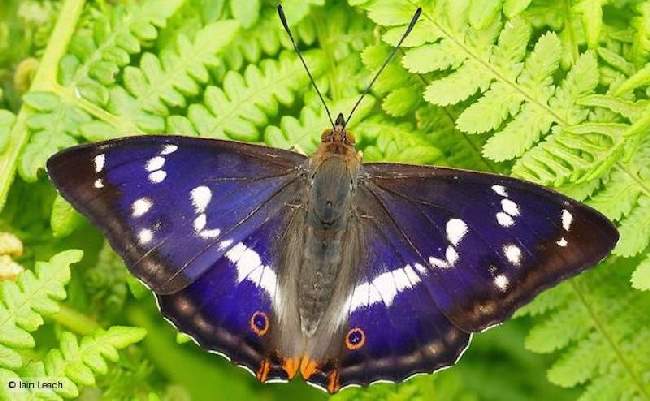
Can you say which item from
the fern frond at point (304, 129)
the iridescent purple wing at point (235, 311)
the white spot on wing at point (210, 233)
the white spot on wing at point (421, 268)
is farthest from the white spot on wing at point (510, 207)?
the white spot on wing at point (210, 233)

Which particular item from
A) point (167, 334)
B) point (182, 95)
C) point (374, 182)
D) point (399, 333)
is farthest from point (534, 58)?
point (167, 334)

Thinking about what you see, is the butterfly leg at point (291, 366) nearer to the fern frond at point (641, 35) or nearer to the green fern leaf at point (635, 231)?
the green fern leaf at point (635, 231)

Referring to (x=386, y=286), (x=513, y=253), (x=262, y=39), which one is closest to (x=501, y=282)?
(x=513, y=253)

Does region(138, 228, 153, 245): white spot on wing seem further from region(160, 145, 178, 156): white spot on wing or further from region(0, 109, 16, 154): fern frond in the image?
region(0, 109, 16, 154): fern frond

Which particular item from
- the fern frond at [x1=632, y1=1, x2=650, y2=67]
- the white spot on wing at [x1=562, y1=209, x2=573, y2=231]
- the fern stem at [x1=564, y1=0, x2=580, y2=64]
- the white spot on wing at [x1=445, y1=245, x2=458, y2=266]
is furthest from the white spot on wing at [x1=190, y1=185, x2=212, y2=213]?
the fern frond at [x1=632, y1=1, x2=650, y2=67]

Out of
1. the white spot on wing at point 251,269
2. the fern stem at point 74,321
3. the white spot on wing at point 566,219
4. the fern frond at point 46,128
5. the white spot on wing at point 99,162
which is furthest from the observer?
the fern stem at point 74,321
